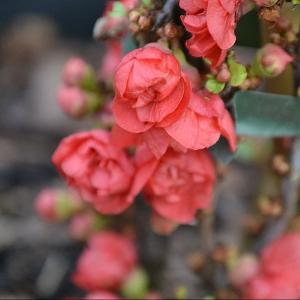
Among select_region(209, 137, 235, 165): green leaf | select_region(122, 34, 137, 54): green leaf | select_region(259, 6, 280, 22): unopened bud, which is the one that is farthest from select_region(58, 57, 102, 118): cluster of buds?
select_region(259, 6, 280, 22): unopened bud

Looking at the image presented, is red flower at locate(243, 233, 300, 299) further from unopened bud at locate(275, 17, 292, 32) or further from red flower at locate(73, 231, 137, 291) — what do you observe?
unopened bud at locate(275, 17, 292, 32)

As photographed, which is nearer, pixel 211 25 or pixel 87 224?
pixel 211 25

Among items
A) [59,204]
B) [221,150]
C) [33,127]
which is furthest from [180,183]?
[33,127]

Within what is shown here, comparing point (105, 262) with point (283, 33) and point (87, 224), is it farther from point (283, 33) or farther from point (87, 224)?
point (283, 33)

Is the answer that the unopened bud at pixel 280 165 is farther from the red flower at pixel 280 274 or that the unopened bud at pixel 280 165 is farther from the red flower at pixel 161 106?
the red flower at pixel 161 106

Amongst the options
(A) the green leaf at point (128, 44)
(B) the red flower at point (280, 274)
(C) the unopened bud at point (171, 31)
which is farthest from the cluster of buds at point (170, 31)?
(B) the red flower at point (280, 274)

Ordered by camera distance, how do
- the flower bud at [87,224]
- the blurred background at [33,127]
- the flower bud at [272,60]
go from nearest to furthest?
the flower bud at [272,60] → the flower bud at [87,224] → the blurred background at [33,127]
